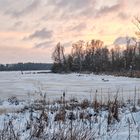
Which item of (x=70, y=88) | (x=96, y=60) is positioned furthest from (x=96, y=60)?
(x=70, y=88)

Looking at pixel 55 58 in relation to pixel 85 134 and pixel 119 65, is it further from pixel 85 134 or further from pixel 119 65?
pixel 85 134

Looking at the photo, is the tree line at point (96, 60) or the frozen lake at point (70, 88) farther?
the tree line at point (96, 60)

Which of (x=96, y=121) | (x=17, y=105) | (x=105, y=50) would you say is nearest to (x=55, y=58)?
(x=105, y=50)

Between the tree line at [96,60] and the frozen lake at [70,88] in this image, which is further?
the tree line at [96,60]

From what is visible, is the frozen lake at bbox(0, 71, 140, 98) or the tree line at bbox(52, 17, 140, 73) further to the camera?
the tree line at bbox(52, 17, 140, 73)

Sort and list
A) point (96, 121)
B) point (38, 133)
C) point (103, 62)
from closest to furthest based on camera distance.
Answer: point (38, 133) < point (96, 121) < point (103, 62)

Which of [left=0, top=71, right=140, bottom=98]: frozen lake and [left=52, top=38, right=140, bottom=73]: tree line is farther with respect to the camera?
[left=52, top=38, right=140, bottom=73]: tree line

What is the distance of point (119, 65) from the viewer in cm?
10950

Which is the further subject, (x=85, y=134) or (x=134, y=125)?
(x=134, y=125)

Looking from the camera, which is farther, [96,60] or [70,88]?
[96,60]

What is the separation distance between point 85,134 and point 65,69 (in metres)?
108

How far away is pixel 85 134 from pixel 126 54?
353 feet

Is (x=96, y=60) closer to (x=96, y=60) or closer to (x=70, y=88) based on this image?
(x=96, y=60)

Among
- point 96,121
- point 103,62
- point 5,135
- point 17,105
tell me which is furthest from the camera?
point 103,62
